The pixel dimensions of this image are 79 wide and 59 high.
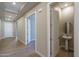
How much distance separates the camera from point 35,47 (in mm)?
1934

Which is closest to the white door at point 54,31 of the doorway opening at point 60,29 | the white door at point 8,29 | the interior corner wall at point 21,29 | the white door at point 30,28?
the doorway opening at point 60,29

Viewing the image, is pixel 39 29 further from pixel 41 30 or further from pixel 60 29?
pixel 60 29

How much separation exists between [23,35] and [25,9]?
1.69ft

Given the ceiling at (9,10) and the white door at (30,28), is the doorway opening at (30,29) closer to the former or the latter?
the white door at (30,28)

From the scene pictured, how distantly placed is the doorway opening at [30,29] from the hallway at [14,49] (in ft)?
0.23

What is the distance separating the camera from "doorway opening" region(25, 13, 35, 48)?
185 centimetres

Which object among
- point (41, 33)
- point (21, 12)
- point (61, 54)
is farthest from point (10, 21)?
point (61, 54)

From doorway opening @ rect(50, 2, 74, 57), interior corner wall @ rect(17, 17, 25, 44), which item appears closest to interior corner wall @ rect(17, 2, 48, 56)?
interior corner wall @ rect(17, 17, 25, 44)

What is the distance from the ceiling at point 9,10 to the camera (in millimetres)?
1641

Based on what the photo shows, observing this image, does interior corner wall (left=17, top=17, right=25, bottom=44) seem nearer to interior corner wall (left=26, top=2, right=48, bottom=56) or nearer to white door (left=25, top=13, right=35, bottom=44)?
white door (left=25, top=13, right=35, bottom=44)

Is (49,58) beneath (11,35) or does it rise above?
beneath

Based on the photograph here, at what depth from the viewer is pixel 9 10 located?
1.70 m

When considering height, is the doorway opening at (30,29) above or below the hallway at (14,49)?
above

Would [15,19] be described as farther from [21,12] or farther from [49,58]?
[49,58]
